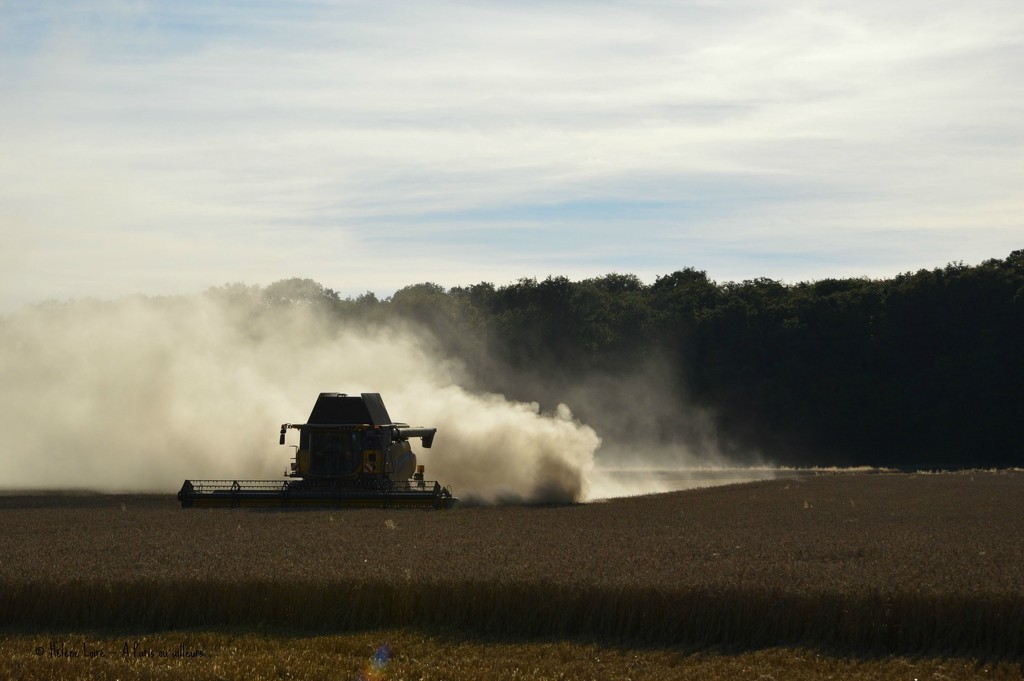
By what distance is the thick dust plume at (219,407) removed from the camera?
48500 mm

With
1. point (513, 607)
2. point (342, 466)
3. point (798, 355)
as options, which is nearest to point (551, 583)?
point (513, 607)

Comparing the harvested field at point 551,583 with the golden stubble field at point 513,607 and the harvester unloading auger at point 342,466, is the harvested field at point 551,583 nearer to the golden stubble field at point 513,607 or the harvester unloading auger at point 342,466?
the golden stubble field at point 513,607

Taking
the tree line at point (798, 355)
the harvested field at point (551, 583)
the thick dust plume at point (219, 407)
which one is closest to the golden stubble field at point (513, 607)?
the harvested field at point (551, 583)

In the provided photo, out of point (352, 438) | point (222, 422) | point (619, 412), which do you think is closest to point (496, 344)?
point (619, 412)

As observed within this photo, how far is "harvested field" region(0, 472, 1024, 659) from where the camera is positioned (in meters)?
18.8

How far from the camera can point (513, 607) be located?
66.3 feet

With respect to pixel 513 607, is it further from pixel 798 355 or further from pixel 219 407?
pixel 798 355

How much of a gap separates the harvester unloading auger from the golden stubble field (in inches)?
470

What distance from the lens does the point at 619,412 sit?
111 meters

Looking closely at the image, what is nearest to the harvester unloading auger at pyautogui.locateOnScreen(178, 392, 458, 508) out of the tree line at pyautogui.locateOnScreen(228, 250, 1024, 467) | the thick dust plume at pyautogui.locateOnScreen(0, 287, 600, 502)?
the thick dust plume at pyautogui.locateOnScreen(0, 287, 600, 502)

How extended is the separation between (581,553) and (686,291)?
107 m

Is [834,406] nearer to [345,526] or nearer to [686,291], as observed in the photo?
[686,291]

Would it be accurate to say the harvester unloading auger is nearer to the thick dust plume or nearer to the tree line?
the thick dust plume

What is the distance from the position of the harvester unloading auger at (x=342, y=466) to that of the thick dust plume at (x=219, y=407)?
3842 millimetres
